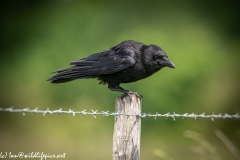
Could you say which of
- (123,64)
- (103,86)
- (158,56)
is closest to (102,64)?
(123,64)

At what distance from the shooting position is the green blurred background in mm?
11906

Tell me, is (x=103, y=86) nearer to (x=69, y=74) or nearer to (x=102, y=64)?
(x=102, y=64)

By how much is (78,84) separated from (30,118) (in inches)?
75.4

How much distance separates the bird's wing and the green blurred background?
4.21 metres

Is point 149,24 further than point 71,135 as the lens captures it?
Yes

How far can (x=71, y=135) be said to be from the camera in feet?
39.1

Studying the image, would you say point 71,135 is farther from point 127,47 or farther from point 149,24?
point 127,47

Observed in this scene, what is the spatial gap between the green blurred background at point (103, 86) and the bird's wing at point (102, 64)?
4.21 meters

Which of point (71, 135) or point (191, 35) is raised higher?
point (191, 35)

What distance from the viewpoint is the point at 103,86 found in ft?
40.8

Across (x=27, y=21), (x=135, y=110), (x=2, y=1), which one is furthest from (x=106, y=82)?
(x=2, y=1)

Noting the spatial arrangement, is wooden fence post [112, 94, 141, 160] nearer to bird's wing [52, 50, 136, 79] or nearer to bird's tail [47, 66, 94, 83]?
bird's tail [47, 66, 94, 83]

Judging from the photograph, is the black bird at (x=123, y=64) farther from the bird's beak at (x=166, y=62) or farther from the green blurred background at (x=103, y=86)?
the green blurred background at (x=103, y=86)

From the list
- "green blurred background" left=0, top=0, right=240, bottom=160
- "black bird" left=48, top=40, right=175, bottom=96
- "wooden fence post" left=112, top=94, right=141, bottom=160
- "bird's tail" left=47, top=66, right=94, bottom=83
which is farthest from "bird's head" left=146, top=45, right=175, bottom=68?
"green blurred background" left=0, top=0, right=240, bottom=160
